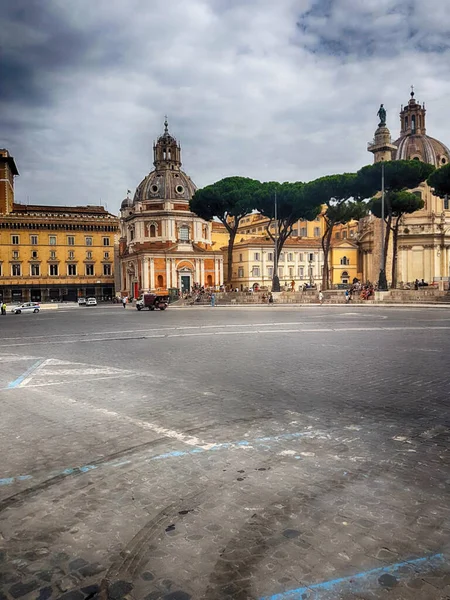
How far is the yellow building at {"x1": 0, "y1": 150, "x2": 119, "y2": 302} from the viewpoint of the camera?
78.2 meters

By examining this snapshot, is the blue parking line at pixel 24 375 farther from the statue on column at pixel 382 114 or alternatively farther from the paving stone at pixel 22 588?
the statue on column at pixel 382 114

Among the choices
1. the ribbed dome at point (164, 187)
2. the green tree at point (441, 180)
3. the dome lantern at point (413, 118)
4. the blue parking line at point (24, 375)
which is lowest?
the blue parking line at point (24, 375)

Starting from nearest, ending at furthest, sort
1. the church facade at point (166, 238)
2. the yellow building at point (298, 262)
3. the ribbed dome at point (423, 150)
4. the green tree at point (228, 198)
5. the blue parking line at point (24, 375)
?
1. the blue parking line at point (24, 375)
2. the green tree at point (228, 198)
3. the ribbed dome at point (423, 150)
4. the church facade at point (166, 238)
5. the yellow building at point (298, 262)

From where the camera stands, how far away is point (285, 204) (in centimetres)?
5388

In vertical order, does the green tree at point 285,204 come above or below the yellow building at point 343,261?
above

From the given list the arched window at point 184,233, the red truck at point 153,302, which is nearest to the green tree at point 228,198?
the red truck at point 153,302

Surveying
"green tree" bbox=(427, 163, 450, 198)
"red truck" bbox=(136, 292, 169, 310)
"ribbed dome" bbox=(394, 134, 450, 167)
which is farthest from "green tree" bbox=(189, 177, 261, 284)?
"ribbed dome" bbox=(394, 134, 450, 167)

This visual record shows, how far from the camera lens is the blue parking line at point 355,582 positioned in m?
2.63

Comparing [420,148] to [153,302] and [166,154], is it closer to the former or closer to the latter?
[166,154]

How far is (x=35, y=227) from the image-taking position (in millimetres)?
79625

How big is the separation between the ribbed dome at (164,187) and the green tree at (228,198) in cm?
2048

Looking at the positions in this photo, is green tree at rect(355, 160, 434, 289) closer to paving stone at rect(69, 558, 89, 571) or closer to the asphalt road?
the asphalt road

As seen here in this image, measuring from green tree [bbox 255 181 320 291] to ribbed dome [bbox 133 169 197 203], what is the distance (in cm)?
2586

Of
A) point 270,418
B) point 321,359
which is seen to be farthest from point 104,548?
point 321,359
